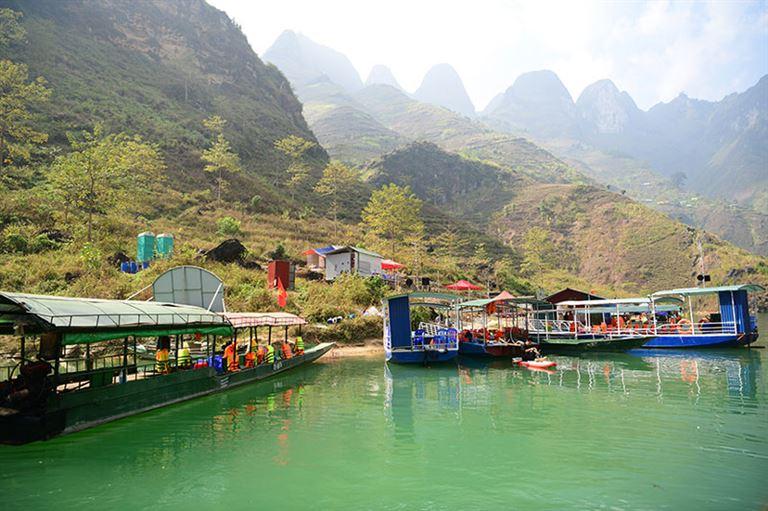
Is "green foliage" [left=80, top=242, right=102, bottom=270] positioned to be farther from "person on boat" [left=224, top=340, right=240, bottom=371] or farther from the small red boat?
the small red boat

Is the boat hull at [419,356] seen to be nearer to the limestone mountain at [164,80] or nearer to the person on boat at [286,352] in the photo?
the person on boat at [286,352]

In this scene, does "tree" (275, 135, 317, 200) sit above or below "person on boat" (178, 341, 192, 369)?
above

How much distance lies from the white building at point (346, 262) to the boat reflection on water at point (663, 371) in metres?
19.5

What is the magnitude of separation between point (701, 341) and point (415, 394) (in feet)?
74.4

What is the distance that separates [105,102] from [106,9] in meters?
40.3

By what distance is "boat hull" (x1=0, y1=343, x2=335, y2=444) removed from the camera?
11.0m

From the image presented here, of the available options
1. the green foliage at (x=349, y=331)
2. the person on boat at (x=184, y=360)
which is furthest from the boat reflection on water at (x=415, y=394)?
the person on boat at (x=184, y=360)

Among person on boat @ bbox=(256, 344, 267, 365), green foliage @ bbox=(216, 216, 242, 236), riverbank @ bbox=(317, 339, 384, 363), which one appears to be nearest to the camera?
person on boat @ bbox=(256, 344, 267, 365)

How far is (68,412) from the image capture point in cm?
1187

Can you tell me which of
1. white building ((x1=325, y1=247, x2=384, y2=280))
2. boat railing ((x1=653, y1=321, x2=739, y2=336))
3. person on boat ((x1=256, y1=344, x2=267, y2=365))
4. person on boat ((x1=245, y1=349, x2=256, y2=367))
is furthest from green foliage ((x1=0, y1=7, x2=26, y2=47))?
boat railing ((x1=653, y1=321, x2=739, y2=336))

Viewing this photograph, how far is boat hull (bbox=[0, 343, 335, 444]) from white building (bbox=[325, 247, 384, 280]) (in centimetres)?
2257

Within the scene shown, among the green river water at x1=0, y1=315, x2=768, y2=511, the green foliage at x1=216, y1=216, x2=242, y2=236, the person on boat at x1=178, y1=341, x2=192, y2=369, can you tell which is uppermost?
the green foliage at x1=216, y1=216, x2=242, y2=236

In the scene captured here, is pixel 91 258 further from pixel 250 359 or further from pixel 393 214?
pixel 393 214

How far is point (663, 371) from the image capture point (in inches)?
904
